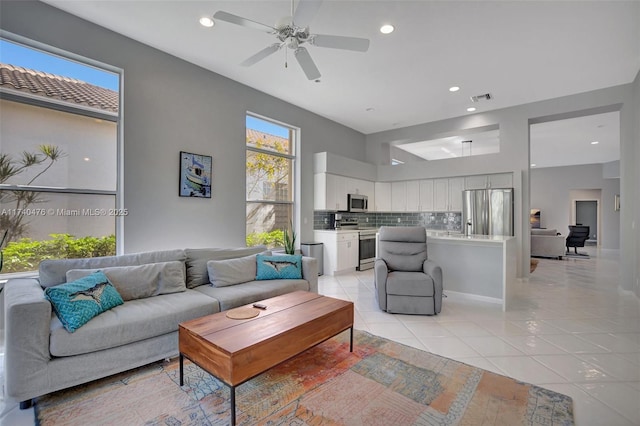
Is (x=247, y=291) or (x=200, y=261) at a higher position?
(x=200, y=261)

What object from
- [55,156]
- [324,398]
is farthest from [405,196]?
[55,156]

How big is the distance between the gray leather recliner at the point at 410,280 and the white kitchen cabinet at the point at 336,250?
6.02 feet

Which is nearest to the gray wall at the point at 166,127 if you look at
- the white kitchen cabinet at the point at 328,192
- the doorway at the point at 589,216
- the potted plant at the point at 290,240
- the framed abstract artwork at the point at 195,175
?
the framed abstract artwork at the point at 195,175

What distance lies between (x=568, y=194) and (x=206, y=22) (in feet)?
44.2

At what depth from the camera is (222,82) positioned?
4.45 metres

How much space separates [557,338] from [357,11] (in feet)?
12.5

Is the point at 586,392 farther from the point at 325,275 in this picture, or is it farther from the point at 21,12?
the point at 21,12

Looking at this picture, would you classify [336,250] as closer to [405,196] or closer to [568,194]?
[405,196]

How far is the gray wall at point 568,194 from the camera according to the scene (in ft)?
34.8

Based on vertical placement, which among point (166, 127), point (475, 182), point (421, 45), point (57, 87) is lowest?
point (475, 182)

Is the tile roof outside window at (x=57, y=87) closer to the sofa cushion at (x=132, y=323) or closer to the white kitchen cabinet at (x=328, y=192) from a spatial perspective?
the sofa cushion at (x=132, y=323)

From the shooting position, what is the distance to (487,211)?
573cm

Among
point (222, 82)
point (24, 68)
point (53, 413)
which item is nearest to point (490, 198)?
point (222, 82)

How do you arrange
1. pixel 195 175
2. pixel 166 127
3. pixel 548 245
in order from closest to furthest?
pixel 166 127
pixel 195 175
pixel 548 245
